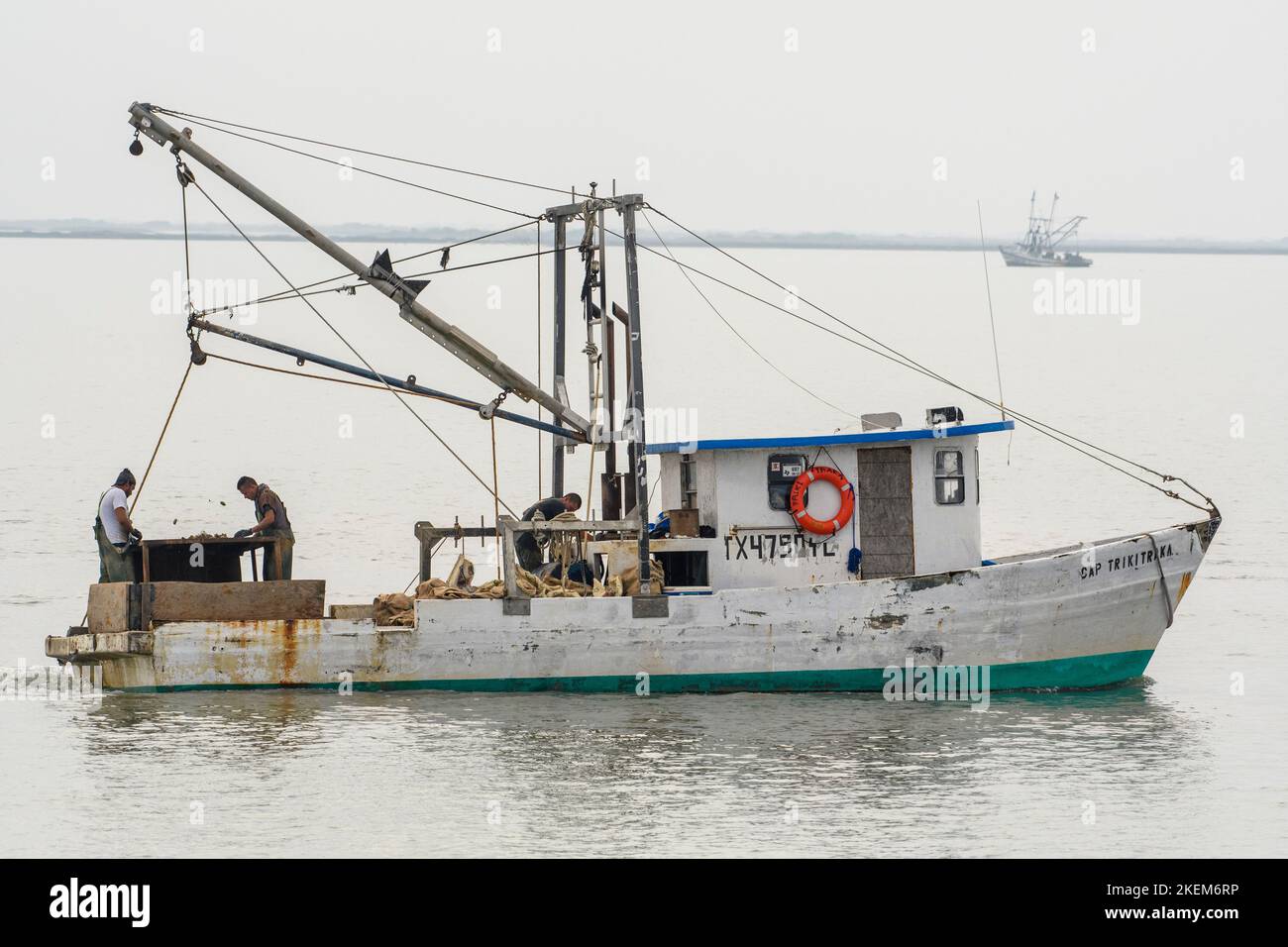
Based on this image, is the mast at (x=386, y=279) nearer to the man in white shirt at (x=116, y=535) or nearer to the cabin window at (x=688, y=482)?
the cabin window at (x=688, y=482)

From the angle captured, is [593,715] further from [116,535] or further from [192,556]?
[116,535]

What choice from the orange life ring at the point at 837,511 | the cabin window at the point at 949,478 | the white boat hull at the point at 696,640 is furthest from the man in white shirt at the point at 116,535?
the cabin window at the point at 949,478

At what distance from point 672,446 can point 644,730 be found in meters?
3.41

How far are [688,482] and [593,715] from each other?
311 centimetres

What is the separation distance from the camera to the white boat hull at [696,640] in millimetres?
17984

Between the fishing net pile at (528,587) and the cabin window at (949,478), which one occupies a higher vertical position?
the cabin window at (949,478)

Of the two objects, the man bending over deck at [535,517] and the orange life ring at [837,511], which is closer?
the orange life ring at [837,511]

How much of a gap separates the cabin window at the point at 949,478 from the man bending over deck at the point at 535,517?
3777 mm

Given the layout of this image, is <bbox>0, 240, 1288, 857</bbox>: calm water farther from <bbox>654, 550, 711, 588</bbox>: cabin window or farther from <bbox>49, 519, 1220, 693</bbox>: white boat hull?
<bbox>654, 550, 711, 588</bbox>: cabin window

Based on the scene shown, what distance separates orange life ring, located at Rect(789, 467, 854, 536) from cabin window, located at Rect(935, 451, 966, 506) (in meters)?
0.93

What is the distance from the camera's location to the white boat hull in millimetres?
17984

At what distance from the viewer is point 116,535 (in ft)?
61.1

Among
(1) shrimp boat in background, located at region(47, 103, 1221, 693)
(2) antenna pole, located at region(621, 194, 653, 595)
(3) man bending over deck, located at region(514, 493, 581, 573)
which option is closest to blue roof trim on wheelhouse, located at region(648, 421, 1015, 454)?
(1) shrimp boat in background, located at region(47, 103, 1221, 693)

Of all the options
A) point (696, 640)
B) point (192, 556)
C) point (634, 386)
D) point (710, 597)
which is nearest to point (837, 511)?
point (710, 597)
